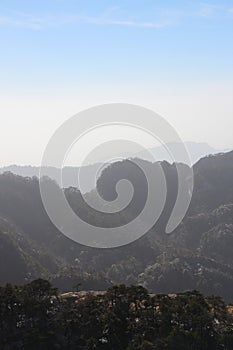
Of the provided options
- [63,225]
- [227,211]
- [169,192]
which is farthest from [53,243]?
[169,192]

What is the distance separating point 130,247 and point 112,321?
6815 centimetres

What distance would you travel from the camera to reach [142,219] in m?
111

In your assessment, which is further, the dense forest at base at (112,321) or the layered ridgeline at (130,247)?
the layered ridgeline at (130,247)

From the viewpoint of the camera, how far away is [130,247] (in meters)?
84.8

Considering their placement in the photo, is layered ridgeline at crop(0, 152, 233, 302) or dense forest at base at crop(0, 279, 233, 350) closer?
dense forest at base at crop(0, 279, 233, 350)

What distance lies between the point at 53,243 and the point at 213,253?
3000 centimetres

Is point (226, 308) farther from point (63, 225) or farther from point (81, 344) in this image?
point (63, 225)

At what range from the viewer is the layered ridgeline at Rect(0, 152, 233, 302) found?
216ft

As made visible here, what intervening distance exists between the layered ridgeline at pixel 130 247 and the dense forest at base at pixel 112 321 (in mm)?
40620

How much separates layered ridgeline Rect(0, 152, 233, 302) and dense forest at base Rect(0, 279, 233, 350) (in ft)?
133

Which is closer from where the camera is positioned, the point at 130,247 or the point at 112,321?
the point at 112,321

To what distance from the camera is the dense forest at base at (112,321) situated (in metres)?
16.3

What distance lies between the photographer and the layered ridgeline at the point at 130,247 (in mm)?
65875

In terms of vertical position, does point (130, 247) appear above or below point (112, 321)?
above
